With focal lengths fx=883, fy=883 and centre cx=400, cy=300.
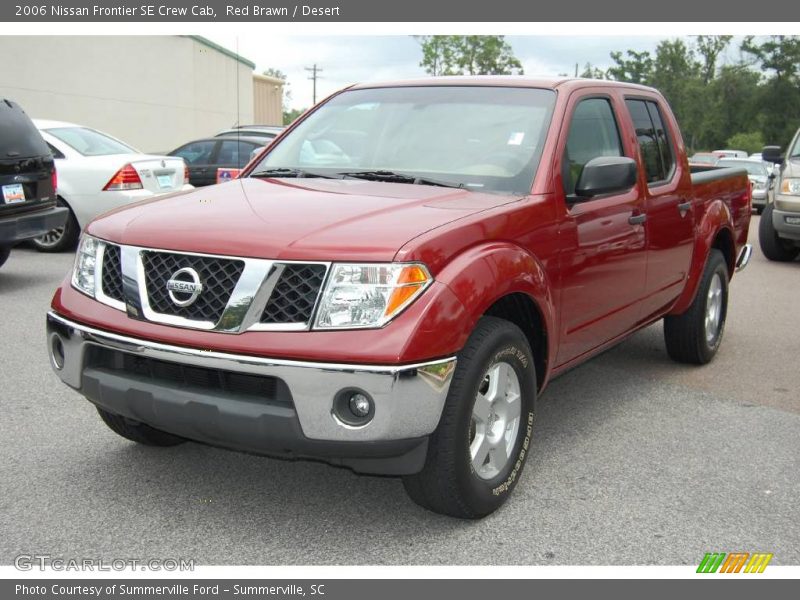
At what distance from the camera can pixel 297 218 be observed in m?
3.38

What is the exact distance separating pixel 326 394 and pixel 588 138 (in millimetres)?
2317

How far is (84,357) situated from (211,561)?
95 cm

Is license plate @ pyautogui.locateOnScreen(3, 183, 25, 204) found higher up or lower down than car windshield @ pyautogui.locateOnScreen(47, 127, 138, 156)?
lower down

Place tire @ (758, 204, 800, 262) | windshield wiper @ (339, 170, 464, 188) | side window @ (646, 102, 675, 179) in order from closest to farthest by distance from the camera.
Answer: windshield wiper @ (339, 170, 464, 188)
side window @ (646, 102, 675, 179)
tire @ (758, 204, 800, 262)

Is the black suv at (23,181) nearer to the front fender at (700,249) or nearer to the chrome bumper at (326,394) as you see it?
the chrome bumper at (326,394)

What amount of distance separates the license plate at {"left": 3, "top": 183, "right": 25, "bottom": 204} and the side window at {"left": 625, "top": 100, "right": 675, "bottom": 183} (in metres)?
5.74

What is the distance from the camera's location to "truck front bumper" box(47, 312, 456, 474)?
299cm

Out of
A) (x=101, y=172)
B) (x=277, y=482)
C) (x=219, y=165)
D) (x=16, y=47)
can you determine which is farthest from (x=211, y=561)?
(x=16, y=47)

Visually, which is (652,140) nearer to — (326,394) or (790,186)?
(326,394)

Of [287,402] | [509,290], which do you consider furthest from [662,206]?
[287,402]

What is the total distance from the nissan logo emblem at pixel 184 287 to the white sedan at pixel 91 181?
783 centimetres

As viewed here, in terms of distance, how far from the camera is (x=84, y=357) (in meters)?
3.47

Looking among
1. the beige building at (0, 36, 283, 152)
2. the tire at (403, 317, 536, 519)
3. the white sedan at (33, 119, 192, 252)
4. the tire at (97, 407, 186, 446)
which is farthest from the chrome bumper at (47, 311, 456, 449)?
the beige building at (0, 36, 283, 152)

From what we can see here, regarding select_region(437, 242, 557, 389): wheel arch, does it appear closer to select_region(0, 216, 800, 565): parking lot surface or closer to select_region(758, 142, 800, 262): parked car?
select_region(0, 216, 800, 565): parking lot surface
